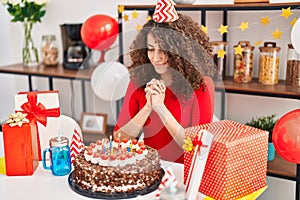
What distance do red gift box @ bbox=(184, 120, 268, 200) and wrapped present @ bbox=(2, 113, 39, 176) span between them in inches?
21.3

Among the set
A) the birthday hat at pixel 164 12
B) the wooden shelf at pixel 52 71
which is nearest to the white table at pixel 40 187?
the birthday hat at pixel 164 12

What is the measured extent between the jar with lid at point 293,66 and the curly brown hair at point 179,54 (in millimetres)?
452

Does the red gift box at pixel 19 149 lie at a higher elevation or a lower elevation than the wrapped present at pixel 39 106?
lower

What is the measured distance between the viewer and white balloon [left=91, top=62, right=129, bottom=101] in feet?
8.04

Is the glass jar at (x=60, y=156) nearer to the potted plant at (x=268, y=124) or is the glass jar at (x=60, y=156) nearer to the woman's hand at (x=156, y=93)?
the woman's hand at (x=156, y=93)

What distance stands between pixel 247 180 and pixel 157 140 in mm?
706

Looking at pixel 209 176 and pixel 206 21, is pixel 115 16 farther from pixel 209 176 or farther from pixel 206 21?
pixel 209 176

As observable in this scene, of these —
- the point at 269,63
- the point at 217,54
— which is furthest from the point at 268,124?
the point at 217,54

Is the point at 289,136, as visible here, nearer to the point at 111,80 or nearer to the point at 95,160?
the point at 95,160

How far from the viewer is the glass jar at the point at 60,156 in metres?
1.46

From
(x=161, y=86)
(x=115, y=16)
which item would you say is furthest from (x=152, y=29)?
(x=115, y=16)

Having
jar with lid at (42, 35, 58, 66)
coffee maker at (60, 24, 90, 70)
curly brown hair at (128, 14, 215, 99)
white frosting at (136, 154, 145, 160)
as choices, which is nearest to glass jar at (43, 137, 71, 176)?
white frosting at (136, 154, 145, 160)

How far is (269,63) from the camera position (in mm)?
2238

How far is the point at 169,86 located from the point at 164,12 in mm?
361
